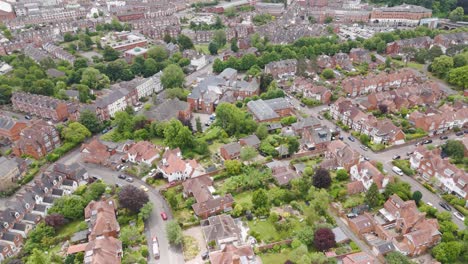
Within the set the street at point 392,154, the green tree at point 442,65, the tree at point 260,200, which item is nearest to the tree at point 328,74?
the street at point 392,154

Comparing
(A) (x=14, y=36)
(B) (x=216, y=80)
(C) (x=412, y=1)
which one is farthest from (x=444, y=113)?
(A) (x=14, y=36)

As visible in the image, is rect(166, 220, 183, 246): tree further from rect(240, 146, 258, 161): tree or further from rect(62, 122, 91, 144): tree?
rect(62, 122, 91, 144): tree

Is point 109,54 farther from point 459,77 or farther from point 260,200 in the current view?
point 459,77

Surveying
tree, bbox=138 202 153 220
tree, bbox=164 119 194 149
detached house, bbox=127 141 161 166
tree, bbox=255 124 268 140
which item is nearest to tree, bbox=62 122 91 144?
detached house, bbox=127 141 161 166

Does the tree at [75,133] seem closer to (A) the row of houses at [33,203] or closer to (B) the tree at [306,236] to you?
(A) the row of houses at [33,203]

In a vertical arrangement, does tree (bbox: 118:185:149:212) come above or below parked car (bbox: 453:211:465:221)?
above
